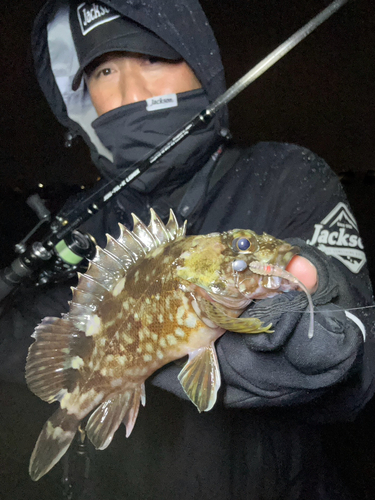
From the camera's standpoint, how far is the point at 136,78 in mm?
1171

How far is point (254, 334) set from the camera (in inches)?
21.3

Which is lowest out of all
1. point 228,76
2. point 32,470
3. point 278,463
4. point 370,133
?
point 278,463

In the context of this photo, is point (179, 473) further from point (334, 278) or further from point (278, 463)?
point (334, 278)

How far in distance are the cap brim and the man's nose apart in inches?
3.3

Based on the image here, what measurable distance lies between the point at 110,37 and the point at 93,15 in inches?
7.0

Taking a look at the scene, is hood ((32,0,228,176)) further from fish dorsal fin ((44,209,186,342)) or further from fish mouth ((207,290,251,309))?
fish mouth ((207,290,251,309))

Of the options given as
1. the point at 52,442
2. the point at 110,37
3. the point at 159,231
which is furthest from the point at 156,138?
the point at 52,442

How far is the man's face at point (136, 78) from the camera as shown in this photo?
1162 mm

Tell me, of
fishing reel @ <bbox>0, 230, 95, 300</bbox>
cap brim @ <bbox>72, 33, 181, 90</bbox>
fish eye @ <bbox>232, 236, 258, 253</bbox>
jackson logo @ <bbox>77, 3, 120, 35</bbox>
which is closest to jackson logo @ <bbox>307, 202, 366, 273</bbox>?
fish eye @ <bbox>232, 236, 258, 253</bbox>

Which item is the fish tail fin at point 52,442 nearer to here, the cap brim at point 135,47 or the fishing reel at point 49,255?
the fishing reel at point 49,255

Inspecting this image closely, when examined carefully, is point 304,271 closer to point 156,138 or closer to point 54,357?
point 54,357

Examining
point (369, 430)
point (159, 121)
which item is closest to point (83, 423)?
point (159, 121)

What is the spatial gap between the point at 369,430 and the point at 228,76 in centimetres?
186

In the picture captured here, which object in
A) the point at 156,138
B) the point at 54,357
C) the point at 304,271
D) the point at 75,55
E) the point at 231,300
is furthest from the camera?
the point at 75,55
